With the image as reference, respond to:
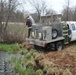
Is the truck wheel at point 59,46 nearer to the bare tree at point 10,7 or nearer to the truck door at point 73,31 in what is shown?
the truck door at point 73,31

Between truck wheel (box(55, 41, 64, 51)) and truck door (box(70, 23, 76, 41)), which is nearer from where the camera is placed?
truck wheel (box(55, 41, 64, 51))

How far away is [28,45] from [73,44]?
11.7 ft

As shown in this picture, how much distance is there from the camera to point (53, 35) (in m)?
17.9

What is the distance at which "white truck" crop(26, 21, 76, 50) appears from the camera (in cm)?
1734

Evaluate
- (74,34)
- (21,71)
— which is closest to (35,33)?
(74,34)

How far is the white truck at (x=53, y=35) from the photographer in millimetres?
17337

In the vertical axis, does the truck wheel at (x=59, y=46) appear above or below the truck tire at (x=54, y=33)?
below

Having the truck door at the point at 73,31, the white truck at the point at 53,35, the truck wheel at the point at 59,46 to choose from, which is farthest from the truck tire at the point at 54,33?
the truck door at the point at 73,31

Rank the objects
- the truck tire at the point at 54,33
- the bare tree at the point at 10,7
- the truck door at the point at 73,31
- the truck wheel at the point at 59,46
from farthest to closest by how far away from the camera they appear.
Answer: the bare tree at the point at 10,7, the truck door at the point at 73,31, the truck wheel at the point at 59,46, the truck tire at the point at 54,33

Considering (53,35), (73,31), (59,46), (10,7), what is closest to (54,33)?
(53,35)

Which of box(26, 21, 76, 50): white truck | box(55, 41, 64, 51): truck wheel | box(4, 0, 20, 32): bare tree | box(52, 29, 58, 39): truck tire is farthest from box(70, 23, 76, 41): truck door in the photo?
box(4, 0, 20, 32): bare tree

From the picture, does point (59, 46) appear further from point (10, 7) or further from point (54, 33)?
point (10, 7)

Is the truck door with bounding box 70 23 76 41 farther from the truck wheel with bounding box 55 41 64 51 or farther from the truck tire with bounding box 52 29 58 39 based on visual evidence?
the truck tire with bounding box 52 29 58 39

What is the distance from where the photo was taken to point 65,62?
13375mm
